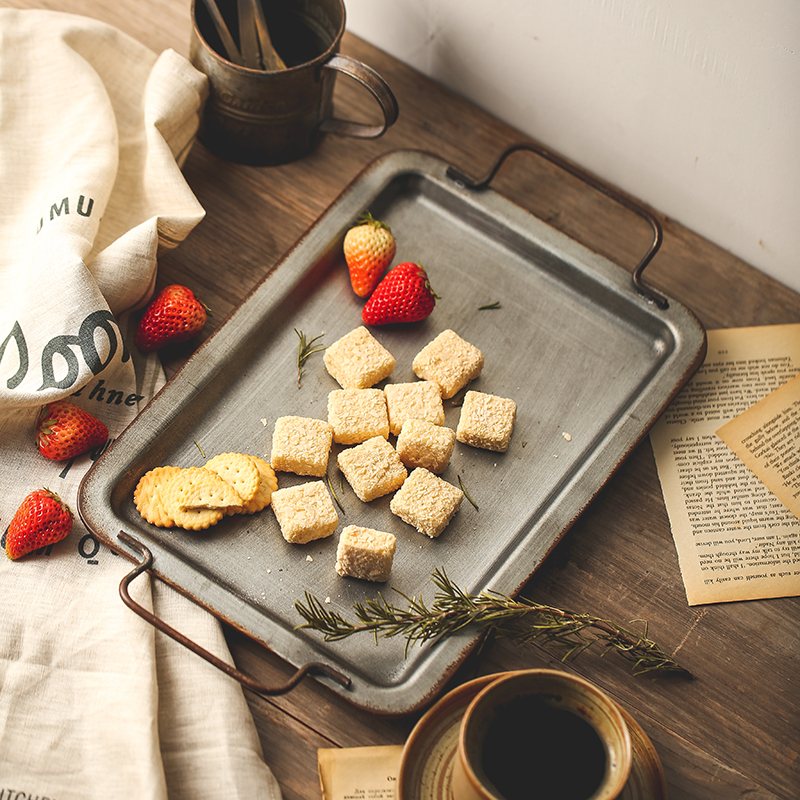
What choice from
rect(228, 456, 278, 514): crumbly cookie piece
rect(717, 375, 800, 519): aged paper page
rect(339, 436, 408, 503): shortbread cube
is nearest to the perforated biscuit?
rect(228, 456, 278, 514): crumbly cookie piece

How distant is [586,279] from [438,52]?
59 cm

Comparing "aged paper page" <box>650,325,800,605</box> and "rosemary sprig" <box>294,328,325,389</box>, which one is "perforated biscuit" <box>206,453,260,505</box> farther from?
"aged paper page" <box>650,325,800,605</box>

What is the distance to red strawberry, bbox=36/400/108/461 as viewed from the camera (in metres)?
1.24

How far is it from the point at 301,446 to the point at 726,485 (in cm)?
76

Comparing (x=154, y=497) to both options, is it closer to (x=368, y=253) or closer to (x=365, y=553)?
(x=365, y=553)

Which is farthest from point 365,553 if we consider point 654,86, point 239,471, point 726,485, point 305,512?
point 654,86

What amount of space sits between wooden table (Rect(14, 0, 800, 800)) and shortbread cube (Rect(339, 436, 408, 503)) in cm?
29

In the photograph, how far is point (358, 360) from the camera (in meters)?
1.33

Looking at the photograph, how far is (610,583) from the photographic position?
4.30 feet

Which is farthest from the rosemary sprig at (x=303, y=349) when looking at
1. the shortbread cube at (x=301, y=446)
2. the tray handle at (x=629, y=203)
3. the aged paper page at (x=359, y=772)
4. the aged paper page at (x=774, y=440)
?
the aged paper page at (x=774, y=440)

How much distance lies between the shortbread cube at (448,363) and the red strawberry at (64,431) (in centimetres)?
55

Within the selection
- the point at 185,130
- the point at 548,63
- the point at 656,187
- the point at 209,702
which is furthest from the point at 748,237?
the point at 209,702

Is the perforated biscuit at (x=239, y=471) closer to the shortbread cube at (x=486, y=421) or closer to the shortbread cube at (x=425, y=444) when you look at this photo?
the shortbread cube at (x=425, y=444)

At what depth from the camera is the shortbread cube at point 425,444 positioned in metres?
1.27
